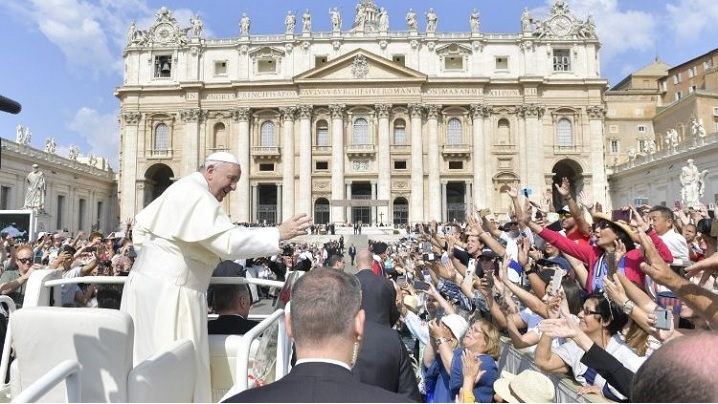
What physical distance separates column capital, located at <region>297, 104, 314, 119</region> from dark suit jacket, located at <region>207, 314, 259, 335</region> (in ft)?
138

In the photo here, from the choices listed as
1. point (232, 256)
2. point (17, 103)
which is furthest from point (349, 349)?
point (17, 103)

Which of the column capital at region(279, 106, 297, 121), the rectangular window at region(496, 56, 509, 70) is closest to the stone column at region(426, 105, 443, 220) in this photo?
the rectangular window at region(496, 56, 509, 70)

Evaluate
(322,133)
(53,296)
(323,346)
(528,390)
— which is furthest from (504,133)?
(323,346)

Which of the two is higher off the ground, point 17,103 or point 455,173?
point 455,173

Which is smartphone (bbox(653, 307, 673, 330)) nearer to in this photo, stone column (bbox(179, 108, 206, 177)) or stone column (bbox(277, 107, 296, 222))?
stone column (bbox(277, 107, 296, 222))

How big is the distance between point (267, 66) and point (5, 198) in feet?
77.7

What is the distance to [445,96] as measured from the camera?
149 ft

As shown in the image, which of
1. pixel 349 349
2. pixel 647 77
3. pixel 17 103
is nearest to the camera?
pixel 349 349

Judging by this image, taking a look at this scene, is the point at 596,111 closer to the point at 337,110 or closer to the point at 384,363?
the point at 337,110

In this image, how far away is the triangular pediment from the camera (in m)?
44.2

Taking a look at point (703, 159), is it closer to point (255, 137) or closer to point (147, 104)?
point (255, 137)

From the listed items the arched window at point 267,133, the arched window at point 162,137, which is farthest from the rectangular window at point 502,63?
the arched window at point 162,137

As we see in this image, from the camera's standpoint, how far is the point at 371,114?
1793 inches

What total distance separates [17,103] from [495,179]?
1754 inches
